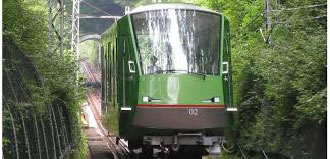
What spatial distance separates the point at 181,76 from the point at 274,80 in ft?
6.21

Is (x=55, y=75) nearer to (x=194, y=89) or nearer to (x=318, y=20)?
(x=194, y=89)

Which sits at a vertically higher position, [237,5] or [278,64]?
[237,5]

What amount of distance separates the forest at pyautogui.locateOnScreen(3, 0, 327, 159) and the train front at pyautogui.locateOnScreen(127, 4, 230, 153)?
932mm

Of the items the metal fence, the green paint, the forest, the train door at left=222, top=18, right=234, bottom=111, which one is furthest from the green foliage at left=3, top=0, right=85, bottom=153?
the train door at left=222, top=18, right=234, bottom=111

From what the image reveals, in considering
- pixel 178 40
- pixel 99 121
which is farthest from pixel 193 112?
pixel 99 121

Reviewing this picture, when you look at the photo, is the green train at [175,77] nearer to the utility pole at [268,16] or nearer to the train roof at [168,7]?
the train roof at [168,7]

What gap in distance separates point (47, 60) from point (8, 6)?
278 centimetres

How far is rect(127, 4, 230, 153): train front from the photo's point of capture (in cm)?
1184

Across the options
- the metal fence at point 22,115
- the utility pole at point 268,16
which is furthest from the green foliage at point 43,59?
the utility pole at point 268,16

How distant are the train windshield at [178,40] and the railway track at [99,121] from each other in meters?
4.28

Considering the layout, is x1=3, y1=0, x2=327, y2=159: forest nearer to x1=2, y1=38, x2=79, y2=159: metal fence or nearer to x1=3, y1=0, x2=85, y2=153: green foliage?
x1=3, y1=0, x2=85, y2=153: green foliage

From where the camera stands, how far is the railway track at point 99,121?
19.5 meters

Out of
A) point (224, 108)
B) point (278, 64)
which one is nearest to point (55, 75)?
point (224, 108)

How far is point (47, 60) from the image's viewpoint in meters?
14.3
